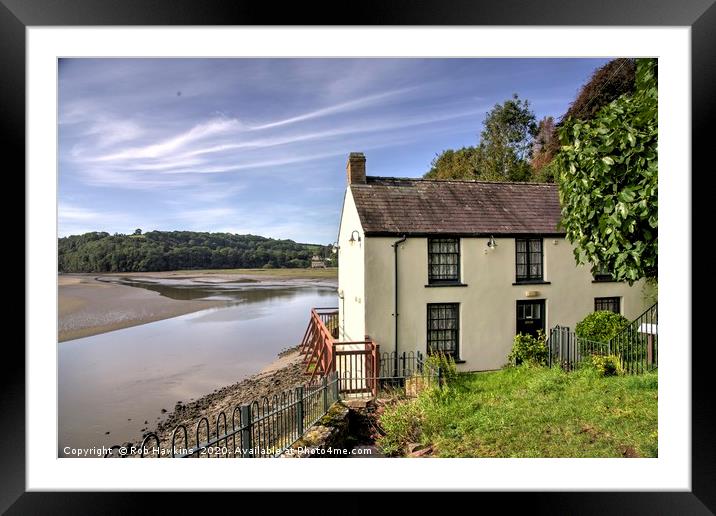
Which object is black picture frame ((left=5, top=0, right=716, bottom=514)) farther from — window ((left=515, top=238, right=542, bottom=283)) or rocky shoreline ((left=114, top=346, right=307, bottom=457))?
window ((left=515, top=238, right=542, bottom=283))

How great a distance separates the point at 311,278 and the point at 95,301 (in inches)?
173

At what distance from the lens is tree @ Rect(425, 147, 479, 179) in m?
11.1

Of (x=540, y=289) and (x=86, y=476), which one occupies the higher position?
(x=540, y=289)

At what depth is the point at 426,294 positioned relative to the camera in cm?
695

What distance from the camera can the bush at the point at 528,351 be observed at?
689 cm

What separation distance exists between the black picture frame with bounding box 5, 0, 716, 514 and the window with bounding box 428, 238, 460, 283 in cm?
450

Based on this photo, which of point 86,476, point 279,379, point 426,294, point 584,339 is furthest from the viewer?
point 279,379

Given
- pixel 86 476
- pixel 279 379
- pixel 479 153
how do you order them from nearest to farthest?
1. pixel 86 476
2. pixel 279 379
3. pixel 479 153

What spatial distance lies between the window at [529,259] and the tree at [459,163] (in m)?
4.12

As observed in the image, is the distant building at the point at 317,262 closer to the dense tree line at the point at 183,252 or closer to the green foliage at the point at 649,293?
the dense tree line at the point at 183,252
